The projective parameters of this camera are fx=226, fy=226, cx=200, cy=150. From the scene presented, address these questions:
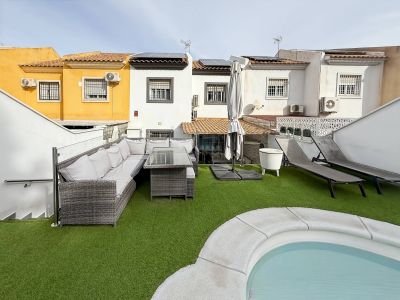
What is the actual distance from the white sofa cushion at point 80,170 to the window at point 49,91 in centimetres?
1190

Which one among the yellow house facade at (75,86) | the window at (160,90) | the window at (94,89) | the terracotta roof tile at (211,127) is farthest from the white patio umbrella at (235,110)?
the window at (94,89)

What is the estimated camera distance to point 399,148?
310 inches

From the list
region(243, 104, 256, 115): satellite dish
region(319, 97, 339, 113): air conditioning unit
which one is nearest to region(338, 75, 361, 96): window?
region(319, 97, 339, 113): air conditioning unit

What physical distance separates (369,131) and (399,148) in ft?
4.43

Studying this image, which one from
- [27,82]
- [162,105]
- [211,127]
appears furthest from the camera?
[162,105]

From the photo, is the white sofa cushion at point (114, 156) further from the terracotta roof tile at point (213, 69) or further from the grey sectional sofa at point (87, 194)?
the terracotta roof tile at point (213, 69)

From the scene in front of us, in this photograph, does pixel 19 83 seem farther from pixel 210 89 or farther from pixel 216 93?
pixel 216 93

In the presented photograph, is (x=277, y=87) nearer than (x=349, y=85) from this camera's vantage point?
No

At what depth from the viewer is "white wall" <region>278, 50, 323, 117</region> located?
51.1 ft

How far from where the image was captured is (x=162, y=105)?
1452cm

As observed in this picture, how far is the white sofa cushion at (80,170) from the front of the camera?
15.8ft

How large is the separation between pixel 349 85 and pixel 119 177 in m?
17.0

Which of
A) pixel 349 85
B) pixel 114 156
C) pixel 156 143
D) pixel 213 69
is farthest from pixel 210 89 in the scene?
pixel 349 85

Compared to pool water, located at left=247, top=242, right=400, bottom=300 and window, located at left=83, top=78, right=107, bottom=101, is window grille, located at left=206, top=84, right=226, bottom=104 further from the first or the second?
pool water, located at left=247, top=242, right=400, bottom=300
